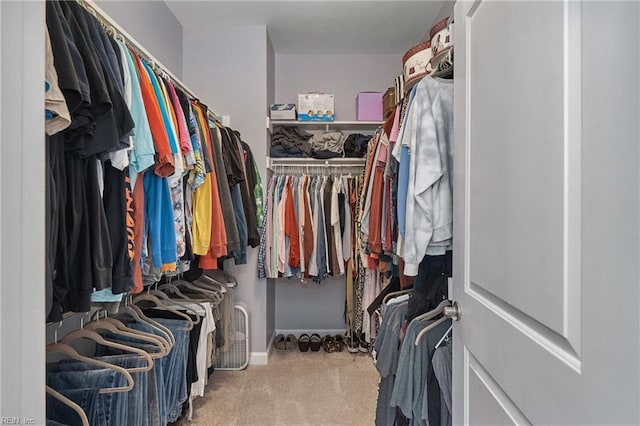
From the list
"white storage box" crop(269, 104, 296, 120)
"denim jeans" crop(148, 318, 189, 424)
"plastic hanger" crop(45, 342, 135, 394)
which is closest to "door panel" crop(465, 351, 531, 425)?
"plastic hanger" crop(45, 342, 135, 394)

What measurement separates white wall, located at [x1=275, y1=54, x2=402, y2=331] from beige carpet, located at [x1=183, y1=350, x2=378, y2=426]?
0.66 metres

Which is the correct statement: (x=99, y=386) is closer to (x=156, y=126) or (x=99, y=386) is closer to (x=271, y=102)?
(x=156, y=126)

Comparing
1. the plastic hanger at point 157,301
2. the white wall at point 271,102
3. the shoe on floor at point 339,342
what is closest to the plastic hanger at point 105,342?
the plastic hanger at point 157,301

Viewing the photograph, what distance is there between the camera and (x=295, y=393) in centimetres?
263

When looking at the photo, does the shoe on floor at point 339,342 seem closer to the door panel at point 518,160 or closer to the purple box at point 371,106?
the purple box at point 371,106

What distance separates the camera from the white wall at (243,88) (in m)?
3.21

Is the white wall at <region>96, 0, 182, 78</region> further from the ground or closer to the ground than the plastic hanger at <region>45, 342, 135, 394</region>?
further from the ground

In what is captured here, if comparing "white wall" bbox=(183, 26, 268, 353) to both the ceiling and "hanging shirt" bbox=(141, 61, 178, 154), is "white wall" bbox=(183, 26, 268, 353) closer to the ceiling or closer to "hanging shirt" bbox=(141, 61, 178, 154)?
the ceiling

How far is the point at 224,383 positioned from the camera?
2795 millimetres

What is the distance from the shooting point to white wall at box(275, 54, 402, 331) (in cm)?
378
